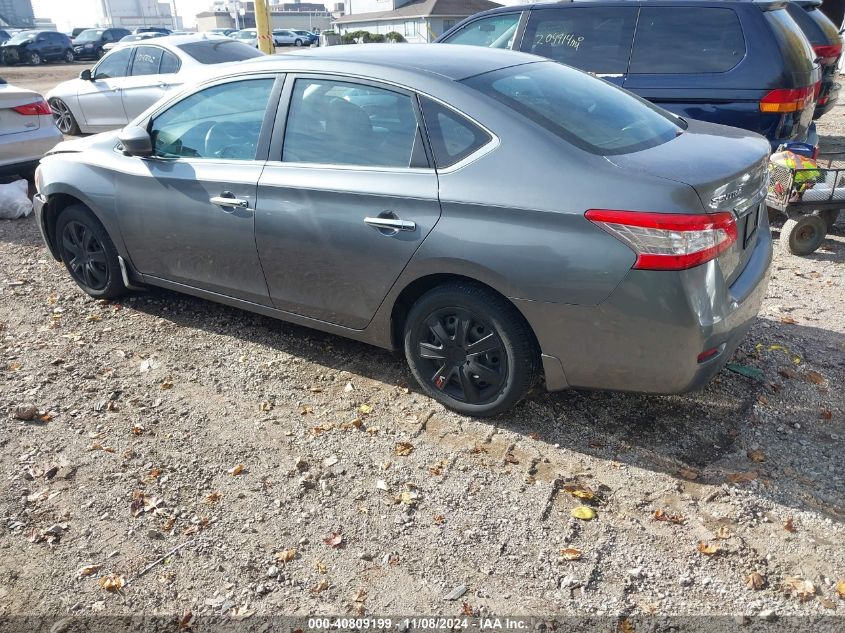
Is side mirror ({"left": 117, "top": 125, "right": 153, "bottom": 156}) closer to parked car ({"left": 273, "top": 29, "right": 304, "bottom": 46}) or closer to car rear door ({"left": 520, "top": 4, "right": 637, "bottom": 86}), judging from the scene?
car rear door ({"left": 520, "top": 4, "right": 637, "bottom": 86})

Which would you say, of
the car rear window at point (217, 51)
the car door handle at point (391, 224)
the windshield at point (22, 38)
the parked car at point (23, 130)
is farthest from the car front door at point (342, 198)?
the windshield at point (22, 38)

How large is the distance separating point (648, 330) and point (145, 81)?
30.6 feet

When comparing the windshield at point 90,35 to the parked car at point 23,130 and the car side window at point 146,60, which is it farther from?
the parked car at point 23,130

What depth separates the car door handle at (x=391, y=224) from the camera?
3.45 metres

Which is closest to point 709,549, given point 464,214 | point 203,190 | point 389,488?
point 389,488

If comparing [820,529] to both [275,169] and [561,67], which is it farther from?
[275,169]

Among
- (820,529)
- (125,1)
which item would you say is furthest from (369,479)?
(125,1)

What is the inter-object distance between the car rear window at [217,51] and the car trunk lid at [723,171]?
7951mm

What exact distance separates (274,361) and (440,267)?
1518mm

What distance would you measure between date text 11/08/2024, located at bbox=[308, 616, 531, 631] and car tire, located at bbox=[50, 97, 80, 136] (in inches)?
440

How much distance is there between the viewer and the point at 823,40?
10109 mm

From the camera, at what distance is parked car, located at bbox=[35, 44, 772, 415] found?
303 centimetres

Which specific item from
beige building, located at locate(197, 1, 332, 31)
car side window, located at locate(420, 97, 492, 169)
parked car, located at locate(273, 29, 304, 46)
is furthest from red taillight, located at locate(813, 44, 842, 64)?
beige building, located at locate(197, 1, 332, 31)

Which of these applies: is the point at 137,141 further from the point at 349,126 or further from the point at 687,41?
the point at 687,41
